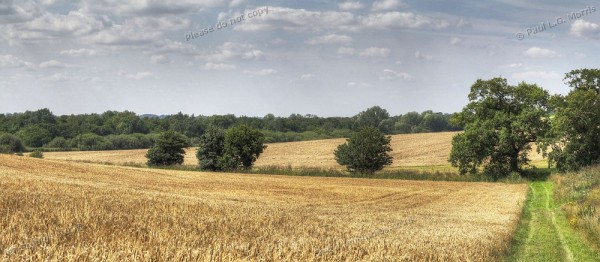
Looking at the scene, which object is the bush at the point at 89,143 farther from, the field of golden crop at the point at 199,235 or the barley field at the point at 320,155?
the field of golden crop at the point at 199,235

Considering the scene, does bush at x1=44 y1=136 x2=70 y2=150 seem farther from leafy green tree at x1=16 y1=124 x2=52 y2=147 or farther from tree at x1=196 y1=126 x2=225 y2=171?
tree at x1=196 y1=126 x2=225 y2=171

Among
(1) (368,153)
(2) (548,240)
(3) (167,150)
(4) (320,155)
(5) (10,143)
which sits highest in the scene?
(5) (10,143)

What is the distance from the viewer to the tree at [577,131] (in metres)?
61.9

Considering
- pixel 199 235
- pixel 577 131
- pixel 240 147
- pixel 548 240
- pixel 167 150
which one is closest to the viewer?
pixel 199 235

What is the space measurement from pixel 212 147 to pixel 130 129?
92667mm

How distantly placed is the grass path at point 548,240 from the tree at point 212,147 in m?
56.0

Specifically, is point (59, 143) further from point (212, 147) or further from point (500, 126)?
point (500, 126)

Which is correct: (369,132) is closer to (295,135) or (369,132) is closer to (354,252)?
(354,252)

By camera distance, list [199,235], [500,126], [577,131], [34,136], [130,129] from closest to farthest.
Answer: [199,235]
[577,131]
[500,126]
[34,136]
[130,129]

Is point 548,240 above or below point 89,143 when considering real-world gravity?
below

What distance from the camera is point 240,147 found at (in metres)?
83.0

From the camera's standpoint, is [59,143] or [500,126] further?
[59,143]

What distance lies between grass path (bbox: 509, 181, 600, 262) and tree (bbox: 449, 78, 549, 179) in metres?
33.3

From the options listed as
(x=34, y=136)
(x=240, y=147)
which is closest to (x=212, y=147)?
(x=240, y=147)
